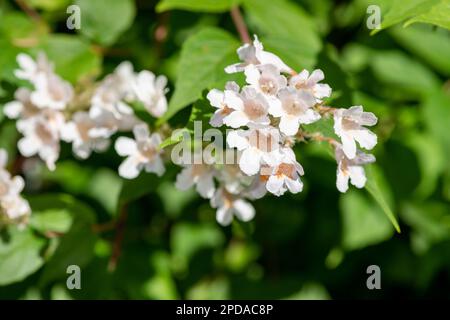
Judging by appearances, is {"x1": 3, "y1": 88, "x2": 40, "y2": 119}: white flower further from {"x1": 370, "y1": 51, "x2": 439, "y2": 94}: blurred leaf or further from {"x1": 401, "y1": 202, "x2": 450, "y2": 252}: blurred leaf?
{"x1": 401, "y1": 202, "x2": 450, "y2": 252}: blurred leaf

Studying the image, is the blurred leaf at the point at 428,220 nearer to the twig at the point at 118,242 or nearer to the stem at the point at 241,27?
the stem at the point at 241,27

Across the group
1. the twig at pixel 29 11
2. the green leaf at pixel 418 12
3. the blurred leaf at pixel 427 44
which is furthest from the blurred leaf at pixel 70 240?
the blurred leaf at pixel 427 44

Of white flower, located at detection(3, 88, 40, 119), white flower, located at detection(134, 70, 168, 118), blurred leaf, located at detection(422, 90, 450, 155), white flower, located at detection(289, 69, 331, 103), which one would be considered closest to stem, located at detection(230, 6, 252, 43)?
white flower, located at detection(134, 70, 168, 118)

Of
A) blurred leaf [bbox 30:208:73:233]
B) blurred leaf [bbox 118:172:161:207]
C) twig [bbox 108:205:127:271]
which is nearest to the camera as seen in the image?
blurred leaf [bbox 118:172:161:207]

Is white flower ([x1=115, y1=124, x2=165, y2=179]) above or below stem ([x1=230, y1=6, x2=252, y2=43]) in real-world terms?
below

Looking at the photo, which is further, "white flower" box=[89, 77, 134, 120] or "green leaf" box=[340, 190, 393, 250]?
"green leaf" box=[340, 190, 393, 250]
